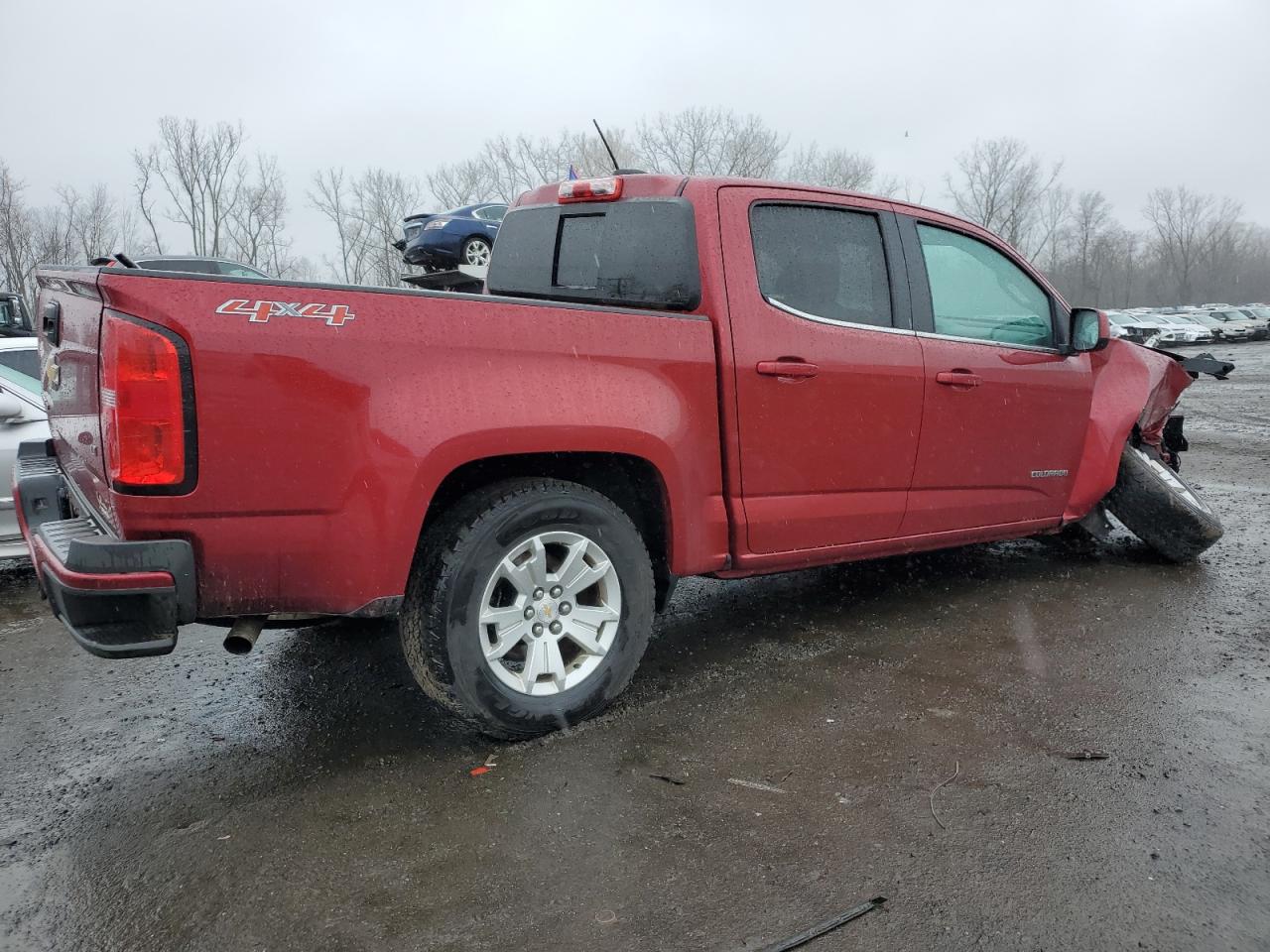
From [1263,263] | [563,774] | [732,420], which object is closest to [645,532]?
[732,420]

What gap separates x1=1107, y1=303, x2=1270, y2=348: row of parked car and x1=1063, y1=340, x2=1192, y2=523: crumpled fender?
32.7m

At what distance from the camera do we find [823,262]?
389cm

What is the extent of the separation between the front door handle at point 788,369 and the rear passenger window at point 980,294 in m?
0.85

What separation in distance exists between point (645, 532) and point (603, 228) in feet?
4.25

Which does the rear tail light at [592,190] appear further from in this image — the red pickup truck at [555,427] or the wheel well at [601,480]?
the wheel well at [601,480]

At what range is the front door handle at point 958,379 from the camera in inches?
161

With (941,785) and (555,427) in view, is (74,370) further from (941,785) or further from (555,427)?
(941,785)

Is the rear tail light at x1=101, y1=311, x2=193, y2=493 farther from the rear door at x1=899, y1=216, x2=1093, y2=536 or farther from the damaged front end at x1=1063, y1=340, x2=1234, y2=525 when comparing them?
the damaged front end at x1=1063, y1=340, x2=1234, y2=525

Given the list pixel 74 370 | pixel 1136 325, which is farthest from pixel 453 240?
pixel 1136 325

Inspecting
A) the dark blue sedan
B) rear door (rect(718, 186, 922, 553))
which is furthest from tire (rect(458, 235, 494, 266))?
rear door (rect(718, 186, 922, 553))

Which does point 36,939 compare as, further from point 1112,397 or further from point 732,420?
point 1112,397

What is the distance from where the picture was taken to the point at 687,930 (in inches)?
87.5

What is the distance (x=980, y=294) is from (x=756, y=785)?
2692mm

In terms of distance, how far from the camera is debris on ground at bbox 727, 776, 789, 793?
2875 mm
